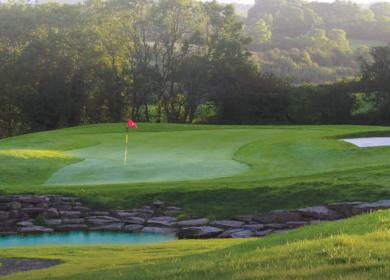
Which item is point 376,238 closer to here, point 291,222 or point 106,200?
point 291,222

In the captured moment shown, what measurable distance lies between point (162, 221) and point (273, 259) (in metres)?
12.1

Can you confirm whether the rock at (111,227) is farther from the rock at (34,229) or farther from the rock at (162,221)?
the rock at (34,229)

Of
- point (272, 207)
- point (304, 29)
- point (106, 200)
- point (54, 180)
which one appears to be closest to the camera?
point (272, 207)

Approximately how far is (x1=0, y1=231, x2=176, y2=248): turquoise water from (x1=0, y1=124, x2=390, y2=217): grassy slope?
187 centimetres

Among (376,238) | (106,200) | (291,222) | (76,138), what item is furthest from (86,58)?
(376,238)

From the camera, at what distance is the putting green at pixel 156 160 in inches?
1068

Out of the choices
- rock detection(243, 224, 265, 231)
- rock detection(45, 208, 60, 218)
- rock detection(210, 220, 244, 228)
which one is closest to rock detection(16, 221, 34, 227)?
rock detection(45, 208, 60, 218)

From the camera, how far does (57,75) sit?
226ft

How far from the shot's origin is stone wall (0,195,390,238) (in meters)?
19.6

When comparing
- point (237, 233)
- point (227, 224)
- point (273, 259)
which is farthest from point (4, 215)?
point (273, 259)

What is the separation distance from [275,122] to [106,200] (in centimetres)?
4684

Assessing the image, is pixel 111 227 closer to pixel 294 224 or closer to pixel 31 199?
pixel 31 199

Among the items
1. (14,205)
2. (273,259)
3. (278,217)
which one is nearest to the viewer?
(273,259)

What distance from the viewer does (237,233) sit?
63.1 feet
